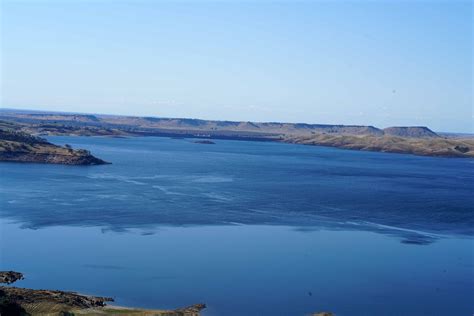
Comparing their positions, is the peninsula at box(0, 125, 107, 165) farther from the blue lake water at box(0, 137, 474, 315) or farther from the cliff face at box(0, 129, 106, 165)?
the blue lake water at box(0, 137, 474, 315)

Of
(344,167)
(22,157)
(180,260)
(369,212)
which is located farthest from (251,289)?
(344,167)

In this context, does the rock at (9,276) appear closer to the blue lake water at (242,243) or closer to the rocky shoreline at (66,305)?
the blue lake water at (242,243)

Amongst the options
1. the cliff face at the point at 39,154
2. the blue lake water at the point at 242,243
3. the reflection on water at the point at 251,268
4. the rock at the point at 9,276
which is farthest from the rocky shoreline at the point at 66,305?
the cliff face at the point at 39,154

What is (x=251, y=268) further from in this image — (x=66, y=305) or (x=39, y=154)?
(x=39, y=154)

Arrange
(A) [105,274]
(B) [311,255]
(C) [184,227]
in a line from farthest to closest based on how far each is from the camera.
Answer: (C) [184,227] → (B) [311,255] → (A) [105,274]

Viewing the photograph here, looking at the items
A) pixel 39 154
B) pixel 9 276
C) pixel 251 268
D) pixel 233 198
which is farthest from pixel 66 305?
pixel 39 154

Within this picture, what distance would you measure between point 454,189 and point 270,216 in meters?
29.1

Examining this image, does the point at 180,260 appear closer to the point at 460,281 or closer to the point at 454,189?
the point at 460,281

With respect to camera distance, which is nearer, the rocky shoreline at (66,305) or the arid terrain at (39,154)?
the rocky shoreline at (66,305)

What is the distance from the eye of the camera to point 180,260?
28.4 meters

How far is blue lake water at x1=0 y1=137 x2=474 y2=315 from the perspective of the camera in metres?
23.7

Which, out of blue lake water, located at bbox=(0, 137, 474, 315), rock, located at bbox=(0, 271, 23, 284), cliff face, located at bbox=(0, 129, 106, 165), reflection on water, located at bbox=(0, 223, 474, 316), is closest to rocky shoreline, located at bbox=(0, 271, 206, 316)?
blue lake water, located at bbox=(0, 137, 474, 315)

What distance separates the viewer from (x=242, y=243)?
32594 millimetres

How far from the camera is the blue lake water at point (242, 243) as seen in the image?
2373 cm
